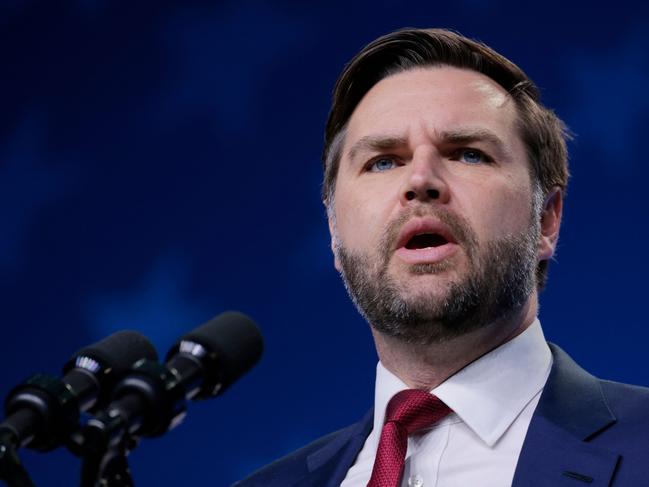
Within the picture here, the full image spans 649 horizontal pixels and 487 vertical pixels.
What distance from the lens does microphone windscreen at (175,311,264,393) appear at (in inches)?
46.7

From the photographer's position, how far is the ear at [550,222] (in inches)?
81.1

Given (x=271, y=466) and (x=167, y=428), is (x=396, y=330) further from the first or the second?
(x=167, y=428)

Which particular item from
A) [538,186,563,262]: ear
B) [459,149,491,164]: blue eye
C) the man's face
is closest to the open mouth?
the man's face

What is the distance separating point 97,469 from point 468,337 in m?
1.06

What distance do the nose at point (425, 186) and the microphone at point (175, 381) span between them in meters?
0.65

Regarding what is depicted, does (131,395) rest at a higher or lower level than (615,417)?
higher

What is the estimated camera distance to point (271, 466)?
7.45ft

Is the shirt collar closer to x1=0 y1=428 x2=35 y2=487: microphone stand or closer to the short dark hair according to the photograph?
the short dark hair

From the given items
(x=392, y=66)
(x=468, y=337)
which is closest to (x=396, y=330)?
(x=468, y=337)

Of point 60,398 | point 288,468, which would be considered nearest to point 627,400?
point 288,468

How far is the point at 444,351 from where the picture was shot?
75.6 inches

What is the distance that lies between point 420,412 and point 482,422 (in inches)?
5.5

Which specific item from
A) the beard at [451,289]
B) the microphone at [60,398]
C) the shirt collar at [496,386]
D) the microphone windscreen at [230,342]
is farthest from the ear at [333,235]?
the microphone at [60,398]

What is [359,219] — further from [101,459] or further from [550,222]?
[101,459]
